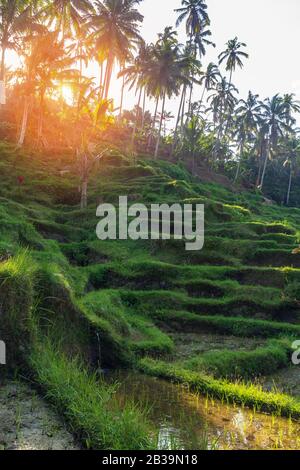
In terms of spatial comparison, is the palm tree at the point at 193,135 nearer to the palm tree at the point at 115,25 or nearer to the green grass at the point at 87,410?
the palm tree at the point at 115,25

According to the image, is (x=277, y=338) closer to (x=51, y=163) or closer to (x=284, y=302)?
(x=284, y=302)

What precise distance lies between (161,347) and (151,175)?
23384 millimetres

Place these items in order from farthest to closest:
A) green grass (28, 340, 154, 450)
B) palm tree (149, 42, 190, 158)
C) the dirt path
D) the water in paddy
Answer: palm tree (149, 42, 190, 158), the water in paddy, the dirt path, green grass (28, 340, 154, 450)

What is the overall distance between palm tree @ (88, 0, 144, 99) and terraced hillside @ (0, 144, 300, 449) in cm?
1711

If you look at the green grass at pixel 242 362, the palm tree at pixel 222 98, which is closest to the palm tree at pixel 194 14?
the palm tree at pixel 222 98

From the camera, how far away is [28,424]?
7410mm

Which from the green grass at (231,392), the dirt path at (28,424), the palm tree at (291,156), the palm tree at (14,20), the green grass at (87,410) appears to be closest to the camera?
the green grass at (87,410)

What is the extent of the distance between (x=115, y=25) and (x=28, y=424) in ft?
133

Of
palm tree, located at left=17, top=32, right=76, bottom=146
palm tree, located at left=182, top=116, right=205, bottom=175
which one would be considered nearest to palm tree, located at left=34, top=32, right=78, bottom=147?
palm tree, located at left=17, top=32, right=76, bottom=146

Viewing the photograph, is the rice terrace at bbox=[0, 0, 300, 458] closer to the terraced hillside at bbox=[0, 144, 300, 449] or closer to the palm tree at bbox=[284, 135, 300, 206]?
the terraced hillside at bbox=[0, 144, 300, 449]

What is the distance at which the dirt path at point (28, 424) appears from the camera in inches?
266

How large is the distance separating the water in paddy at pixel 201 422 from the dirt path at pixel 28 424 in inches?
60.5

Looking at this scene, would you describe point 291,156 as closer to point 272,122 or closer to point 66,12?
point 272,122

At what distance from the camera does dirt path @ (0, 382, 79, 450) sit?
6757mm
